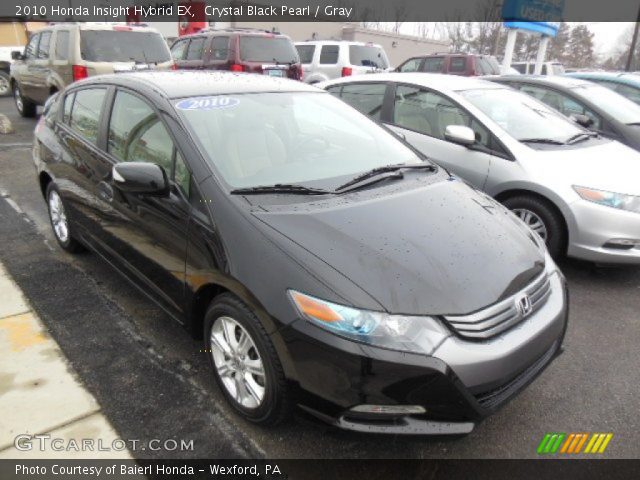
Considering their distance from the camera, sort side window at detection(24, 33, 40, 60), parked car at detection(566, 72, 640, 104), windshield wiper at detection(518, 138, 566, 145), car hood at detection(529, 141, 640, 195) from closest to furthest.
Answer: car hood at detection(529, 141, 640, 195), windshield wiper at detection(518, 138, 566, 145), parked car at detection(566, 72, 640, 104), side window at detection(24, 33, 40, 60)

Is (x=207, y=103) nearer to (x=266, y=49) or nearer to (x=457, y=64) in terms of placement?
(x=266, y=49)

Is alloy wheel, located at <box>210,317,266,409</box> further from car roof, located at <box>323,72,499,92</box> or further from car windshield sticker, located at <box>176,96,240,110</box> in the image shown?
car roof, located at <box>323,72,499,92</box>

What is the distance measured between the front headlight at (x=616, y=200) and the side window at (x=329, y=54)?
413 inches

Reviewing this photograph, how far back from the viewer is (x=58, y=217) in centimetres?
418

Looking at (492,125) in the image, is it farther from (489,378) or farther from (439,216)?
(489,378)

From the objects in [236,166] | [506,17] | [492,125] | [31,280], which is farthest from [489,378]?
[506,17]

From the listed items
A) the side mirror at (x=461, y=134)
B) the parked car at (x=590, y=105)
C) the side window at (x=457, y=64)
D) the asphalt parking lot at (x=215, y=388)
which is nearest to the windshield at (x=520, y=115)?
the side mirror at (x=461, y=134)

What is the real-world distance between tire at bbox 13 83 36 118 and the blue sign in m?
11.4

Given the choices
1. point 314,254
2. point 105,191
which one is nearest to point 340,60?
point 105,191

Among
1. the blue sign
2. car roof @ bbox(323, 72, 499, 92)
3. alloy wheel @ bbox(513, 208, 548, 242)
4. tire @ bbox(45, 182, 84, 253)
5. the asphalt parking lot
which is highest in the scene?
the blue sign

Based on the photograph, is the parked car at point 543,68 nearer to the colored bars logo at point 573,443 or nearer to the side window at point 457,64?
the side window at point 457,64

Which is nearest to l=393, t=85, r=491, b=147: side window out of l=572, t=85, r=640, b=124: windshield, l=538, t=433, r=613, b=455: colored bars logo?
l=572, t=85, r=640, b=124: windshield

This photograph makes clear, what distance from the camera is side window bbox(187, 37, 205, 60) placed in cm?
1091

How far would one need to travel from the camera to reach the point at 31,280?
3738mm
